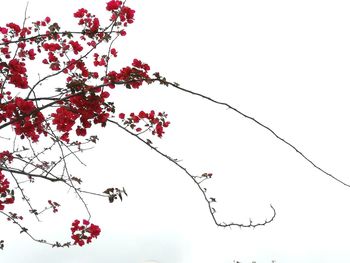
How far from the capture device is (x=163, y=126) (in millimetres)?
4137

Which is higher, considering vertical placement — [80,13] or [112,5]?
[80,13]

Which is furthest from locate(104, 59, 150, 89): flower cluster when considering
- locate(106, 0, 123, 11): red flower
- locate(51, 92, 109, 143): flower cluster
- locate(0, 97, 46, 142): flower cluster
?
locate(106, 0, 123, 11): red flower

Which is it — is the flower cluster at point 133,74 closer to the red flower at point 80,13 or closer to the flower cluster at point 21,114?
the flower cluster at point 21,114

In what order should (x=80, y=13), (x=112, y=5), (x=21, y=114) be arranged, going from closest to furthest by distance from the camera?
1. (x=21, y=114)
2. (x=112, y=5)
3. (x=80, y=13)

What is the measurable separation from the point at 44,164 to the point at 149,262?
7.63m

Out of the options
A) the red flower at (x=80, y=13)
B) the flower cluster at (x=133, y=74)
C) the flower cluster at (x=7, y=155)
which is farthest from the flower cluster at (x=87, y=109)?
the red flower at (x=80, y=13)

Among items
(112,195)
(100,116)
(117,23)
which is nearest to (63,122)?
(100,116)

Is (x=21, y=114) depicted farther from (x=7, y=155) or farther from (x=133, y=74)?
(x=7, y=155)

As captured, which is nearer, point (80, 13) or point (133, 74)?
point (133, 74)

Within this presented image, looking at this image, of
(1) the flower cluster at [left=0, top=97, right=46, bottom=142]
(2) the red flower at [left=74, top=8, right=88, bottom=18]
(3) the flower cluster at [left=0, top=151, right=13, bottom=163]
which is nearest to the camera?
(1) the flower cluster at [left=0, top=97, right=46, bottom=142]

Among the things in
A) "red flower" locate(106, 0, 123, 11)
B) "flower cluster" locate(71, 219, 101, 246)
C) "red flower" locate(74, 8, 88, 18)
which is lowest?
"flower cluster" locate(71, 219, 101, 246)

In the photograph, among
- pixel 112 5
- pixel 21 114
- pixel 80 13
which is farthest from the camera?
→ pixel 80 13

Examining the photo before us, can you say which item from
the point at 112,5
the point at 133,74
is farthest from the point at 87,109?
the point at 112,5

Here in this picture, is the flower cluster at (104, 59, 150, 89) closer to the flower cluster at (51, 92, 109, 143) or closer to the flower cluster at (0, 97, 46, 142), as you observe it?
the flower cluster at (51, 92, 109, 143)
